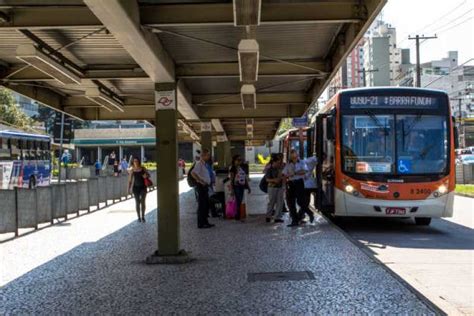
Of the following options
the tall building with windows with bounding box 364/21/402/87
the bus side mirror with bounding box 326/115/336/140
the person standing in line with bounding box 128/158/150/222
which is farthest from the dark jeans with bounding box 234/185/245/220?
the tall building with windows with bounding box 364/21/402/87

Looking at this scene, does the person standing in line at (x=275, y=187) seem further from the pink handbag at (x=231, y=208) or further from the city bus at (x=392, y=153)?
the city bus at (x=392, y=153)

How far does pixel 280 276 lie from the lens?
8.25m

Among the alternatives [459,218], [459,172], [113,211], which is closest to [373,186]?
[459,218]

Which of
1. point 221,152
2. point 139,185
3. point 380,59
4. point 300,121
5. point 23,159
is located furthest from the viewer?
point 380,59

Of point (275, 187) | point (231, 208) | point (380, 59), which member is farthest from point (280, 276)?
point (380, 59)

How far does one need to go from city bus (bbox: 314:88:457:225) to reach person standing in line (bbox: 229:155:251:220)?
8.05 ft

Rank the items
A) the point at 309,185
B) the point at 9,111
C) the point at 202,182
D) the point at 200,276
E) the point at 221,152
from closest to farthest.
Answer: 1. the point at 200,276
2. the point at 202,182
3. the point at 309,185
4. the point at 221,152
5. the point at 9,111

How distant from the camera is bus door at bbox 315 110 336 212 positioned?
14.5 metres

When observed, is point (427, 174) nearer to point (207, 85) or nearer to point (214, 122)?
point (207, 85)

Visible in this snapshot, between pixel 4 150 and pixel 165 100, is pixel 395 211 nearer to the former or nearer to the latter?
pixel 165 100

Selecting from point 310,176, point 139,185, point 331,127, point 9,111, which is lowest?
point 139,185

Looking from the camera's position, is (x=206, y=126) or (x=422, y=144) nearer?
(x=422, y=144)

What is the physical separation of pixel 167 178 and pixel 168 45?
2.21 meters

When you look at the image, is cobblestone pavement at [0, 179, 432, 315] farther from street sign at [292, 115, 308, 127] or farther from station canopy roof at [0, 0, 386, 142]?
street sign at [292, 115, 308, 127]
